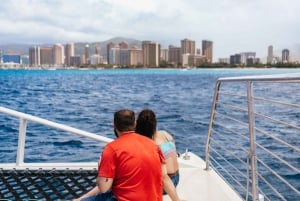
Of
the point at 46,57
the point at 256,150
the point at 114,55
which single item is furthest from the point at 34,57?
the point at 256,150

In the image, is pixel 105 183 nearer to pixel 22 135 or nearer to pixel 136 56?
pixel 22 135

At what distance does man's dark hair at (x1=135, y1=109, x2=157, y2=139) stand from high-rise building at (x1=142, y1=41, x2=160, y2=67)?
15570cm

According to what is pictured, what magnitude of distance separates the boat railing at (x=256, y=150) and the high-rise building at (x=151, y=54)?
468 ft

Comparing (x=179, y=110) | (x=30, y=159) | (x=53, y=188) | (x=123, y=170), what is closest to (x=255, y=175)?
(x=123, y=170)

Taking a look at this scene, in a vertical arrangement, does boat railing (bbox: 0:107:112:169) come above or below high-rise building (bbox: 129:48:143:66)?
below

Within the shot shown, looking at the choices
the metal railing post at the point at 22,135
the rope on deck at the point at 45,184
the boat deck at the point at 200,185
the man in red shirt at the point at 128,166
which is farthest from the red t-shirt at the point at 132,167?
the metal railing post at the point at 22,135

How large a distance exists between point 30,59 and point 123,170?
192207 millimetres

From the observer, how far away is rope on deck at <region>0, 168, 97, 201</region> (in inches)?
160

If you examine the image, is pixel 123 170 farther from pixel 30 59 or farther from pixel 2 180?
pixel 30 59

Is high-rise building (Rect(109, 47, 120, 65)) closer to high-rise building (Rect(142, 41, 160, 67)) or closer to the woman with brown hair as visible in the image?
high-rise building (Rect(142, 41, 160, 67))

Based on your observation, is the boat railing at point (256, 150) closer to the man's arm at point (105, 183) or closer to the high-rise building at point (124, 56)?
the man's arm at point (105, 183)

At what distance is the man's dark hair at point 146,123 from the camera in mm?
3150

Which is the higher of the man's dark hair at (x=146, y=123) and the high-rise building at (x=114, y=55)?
the high-rise building at (x=114, y=55)

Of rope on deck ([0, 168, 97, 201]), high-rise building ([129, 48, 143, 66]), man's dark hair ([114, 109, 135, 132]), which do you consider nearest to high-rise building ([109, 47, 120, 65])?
high-rise building ([129, 48, 143, 66])
